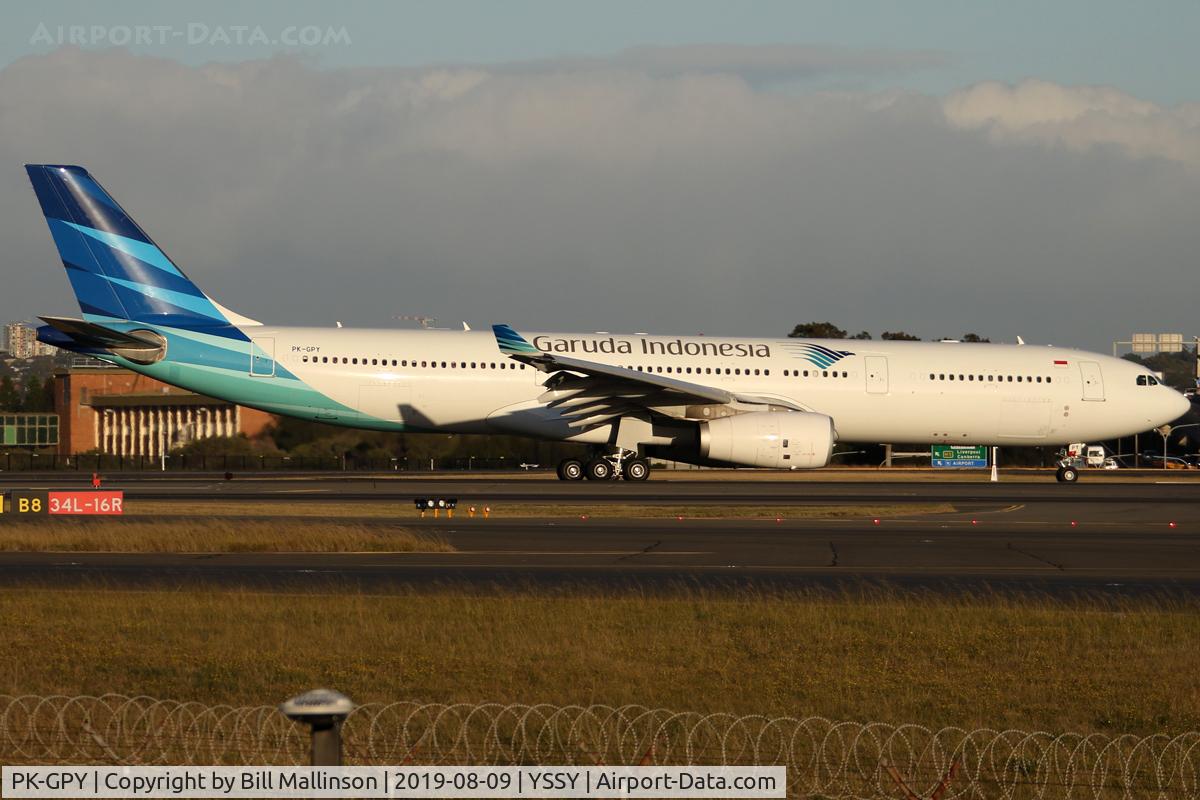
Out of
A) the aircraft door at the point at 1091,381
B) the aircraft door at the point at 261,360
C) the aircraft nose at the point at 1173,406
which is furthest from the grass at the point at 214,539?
the aircraft nose at the point at 1173,406

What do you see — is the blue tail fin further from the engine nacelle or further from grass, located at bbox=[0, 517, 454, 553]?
grass, located at bbox=[0, 517, 454, 553]

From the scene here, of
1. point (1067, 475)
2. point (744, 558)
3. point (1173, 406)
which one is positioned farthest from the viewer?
point (1173, 406)

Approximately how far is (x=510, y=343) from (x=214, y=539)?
44.9 feet

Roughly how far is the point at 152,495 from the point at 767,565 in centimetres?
1679

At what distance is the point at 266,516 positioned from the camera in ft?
77.2

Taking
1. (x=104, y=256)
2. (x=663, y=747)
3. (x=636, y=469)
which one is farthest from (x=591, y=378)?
(x=663, y=747)

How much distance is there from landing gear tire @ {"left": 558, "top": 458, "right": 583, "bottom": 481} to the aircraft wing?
145 cm

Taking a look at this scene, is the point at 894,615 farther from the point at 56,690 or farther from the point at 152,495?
the point at 152,495

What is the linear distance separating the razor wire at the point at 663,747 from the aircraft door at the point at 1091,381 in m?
30.6

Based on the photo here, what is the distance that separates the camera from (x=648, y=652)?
1063cm

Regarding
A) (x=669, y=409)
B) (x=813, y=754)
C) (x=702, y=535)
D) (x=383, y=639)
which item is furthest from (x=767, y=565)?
(x=669, y=409)

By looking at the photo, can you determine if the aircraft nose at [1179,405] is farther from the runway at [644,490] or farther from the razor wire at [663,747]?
the razor wire at [663,747]

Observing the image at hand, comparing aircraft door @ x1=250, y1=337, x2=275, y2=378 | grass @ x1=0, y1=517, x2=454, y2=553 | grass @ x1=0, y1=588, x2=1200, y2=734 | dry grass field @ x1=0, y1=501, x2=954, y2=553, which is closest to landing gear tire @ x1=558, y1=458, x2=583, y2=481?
aircraft door @ x1=250, y1=337, x2=275, y2=378

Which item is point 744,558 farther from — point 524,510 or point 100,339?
point 100,339
